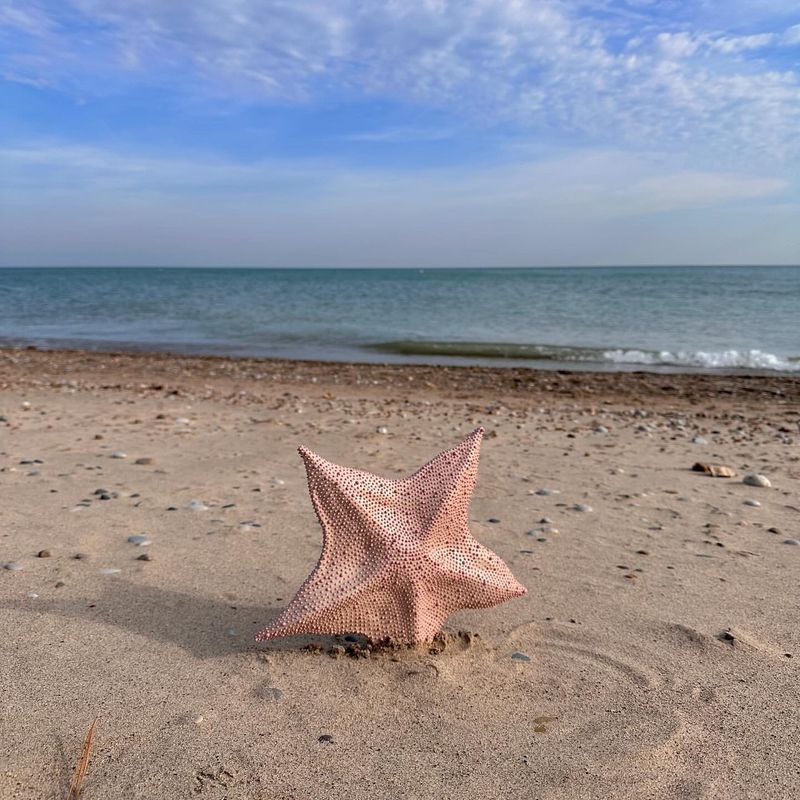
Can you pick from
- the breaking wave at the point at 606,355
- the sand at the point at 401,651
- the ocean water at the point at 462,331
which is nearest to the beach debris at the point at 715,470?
the sand at the point at 401,651

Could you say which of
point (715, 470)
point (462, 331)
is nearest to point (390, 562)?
point (715, 470)

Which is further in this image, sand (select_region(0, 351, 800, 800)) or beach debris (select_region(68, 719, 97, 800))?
sand (select_region(0, 351, 800, 800))

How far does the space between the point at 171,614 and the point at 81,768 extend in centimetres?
119

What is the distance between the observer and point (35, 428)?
Answer: 26.4 feet

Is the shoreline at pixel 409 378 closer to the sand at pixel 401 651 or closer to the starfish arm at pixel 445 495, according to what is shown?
the sand at pixel 401 651

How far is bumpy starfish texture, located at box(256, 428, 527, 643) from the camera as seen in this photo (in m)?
3.07

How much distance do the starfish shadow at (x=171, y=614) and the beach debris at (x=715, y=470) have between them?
4.49 metres

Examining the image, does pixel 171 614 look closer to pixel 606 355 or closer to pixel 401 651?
pixel 401 651

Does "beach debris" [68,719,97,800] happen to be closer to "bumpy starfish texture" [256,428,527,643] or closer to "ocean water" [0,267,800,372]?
"bumpy starfish texture" [256,428,527,643]

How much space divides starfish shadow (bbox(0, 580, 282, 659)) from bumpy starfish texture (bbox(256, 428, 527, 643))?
512 mm

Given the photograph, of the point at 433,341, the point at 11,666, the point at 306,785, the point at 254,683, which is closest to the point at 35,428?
the point at 11,666

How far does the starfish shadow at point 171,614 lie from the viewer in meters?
3.38

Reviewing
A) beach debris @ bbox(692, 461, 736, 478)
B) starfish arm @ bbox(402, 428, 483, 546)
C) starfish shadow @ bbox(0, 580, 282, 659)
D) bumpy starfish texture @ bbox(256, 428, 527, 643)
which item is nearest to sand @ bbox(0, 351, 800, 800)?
starfish shadow @ bbox(0, 580, 282, 659)

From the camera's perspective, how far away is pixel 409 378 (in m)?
14.6
